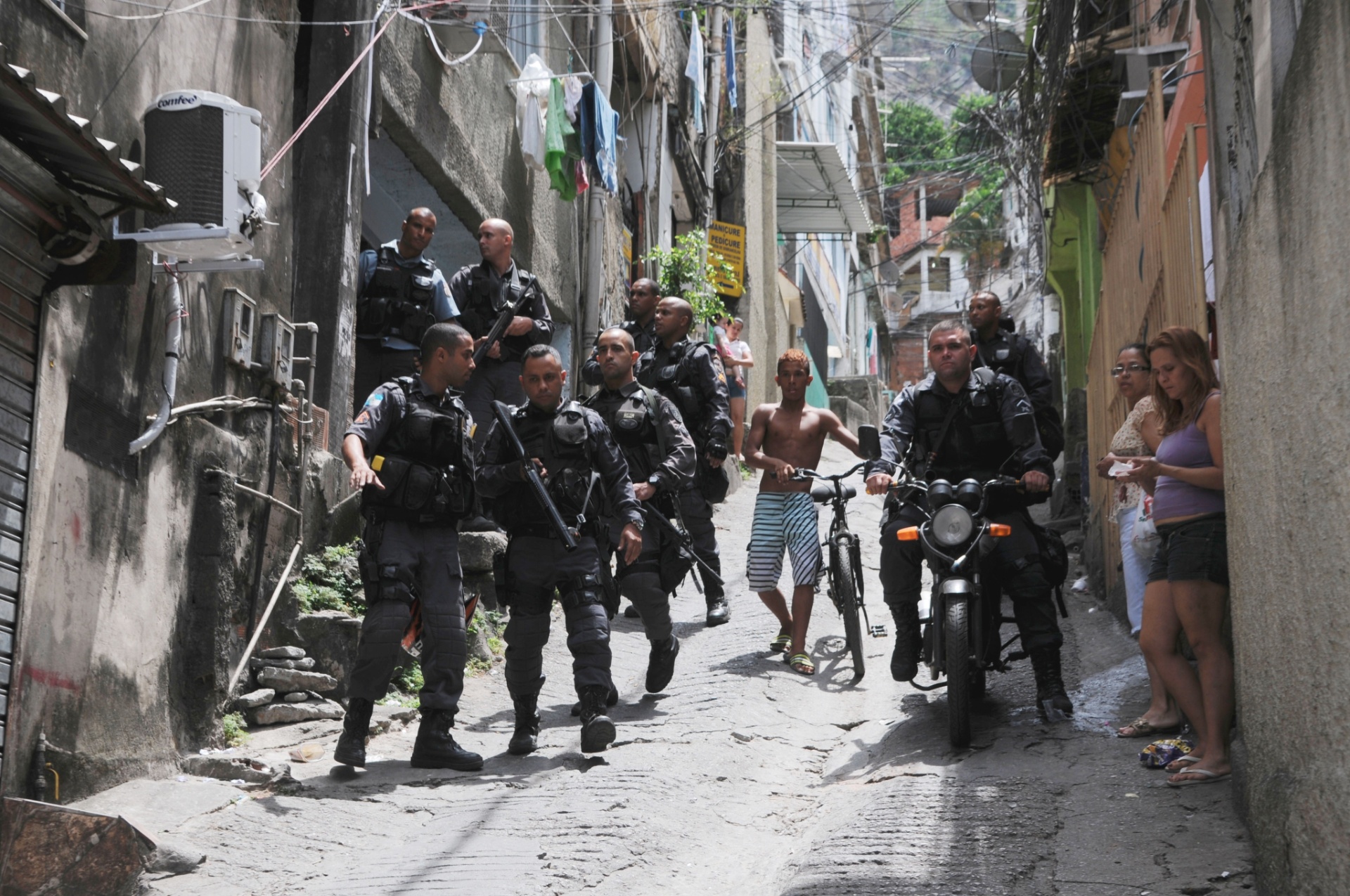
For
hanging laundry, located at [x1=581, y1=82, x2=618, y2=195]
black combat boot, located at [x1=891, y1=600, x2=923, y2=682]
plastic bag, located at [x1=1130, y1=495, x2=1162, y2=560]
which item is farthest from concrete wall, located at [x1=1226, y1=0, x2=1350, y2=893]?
hanging laundry, located at [x1=581, y1=82, x2=618, y2=195]

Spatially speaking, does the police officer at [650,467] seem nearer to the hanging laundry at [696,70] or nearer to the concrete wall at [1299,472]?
the concrete wall at [1299,472]

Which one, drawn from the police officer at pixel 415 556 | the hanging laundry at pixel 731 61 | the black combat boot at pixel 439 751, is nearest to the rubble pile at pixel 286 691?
the police officer at pixel 415 556

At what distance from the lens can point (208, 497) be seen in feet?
21.6

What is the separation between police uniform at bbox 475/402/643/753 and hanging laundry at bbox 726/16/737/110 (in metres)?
16.3

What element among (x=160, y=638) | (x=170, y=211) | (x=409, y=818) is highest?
(x=170, y=211)

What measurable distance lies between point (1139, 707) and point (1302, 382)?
3540mm

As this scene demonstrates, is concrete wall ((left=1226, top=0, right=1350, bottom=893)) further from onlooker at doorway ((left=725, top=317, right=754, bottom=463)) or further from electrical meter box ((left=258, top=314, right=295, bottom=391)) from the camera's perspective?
onlooker at doorway ((left=725, top=317, right=754, bottom=463))

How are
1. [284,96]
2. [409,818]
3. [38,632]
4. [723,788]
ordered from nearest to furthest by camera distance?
[38,632], [409,818], [723,788], [284,96]

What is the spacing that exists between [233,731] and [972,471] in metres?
3.62

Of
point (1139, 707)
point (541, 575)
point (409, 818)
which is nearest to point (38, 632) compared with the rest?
point (409, 818)

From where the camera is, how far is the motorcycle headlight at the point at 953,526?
20.0ft

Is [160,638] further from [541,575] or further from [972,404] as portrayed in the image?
[972,404]

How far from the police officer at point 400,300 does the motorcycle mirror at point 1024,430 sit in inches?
161

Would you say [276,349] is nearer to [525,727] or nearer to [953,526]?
[525,727]
